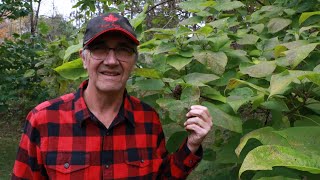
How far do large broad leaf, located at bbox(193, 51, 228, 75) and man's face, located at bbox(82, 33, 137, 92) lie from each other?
0.29 m

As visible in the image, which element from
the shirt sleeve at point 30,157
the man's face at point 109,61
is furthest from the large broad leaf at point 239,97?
the shirt sleeve at point 30,157

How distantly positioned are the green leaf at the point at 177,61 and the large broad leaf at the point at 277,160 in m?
0.65

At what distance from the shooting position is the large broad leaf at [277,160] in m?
0.81

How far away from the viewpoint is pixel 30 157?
168 cm

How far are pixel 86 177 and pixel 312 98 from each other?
882mm

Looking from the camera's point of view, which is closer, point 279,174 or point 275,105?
point 279,174

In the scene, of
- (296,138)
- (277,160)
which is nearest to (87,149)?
(296,138)

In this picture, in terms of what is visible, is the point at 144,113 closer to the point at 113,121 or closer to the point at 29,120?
the point at 113,121

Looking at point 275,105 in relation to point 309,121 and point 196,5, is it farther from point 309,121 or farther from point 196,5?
point 196,5

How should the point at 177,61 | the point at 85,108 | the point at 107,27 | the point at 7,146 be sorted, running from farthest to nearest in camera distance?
the point at 7,146, the point at 85,108, the point at 107,27, the point at 177,61

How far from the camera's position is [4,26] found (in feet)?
70.2

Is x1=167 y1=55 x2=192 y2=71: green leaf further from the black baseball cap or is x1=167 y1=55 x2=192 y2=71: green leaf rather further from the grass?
the grass

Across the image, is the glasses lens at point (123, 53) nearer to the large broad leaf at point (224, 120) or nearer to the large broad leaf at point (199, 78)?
the large broad leaf at point (199, 78)

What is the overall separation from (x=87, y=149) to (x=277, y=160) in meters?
0.98
